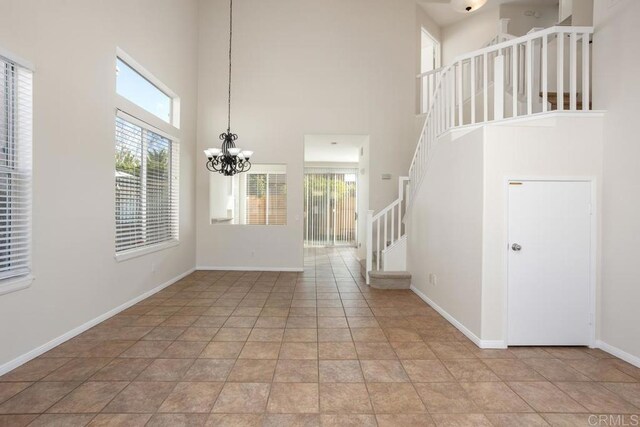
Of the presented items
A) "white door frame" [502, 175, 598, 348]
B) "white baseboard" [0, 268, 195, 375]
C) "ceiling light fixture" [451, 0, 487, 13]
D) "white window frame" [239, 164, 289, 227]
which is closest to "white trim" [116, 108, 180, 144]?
"white window frame" [239, 164, 289, 227]

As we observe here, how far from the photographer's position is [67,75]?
3.05m

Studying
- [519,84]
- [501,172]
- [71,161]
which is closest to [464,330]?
[501,172]

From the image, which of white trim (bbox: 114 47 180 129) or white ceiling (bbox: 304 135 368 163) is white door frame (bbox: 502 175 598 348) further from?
white trim (bbox: 114 47 180 129)

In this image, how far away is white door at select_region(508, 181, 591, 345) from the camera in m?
3.03

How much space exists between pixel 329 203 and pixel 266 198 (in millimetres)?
3911

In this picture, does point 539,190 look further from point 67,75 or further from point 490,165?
point 67,75

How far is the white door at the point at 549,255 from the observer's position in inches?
119

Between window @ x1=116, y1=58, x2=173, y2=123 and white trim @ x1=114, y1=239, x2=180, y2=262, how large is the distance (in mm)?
1987

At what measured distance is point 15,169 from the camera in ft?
8.47

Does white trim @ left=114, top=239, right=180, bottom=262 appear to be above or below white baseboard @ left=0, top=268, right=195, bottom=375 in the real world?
above

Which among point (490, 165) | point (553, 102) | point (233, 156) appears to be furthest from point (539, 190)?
point (233, 156)

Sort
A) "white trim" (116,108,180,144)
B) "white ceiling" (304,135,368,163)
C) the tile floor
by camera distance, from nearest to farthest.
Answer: the tile floor < "white trim" (116,108,180,144) < "white ceiling" (304,135,368,163)

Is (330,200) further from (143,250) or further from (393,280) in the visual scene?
(143,250)

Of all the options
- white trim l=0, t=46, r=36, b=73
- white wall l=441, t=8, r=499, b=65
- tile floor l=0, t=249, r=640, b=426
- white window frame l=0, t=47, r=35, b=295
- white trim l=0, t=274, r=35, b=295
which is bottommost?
tile floor l=0, t=249, r=640, b=426
